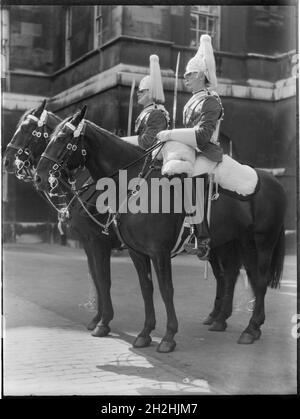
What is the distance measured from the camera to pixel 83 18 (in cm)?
594

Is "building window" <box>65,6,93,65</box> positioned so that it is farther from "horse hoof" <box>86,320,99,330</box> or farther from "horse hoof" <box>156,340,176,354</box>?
"horse hoof" <box>156,340,176,354</box>

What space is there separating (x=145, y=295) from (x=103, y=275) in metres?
0.67

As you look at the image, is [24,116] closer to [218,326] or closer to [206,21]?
[206,21]

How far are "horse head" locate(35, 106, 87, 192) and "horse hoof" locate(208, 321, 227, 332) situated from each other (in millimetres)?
2102

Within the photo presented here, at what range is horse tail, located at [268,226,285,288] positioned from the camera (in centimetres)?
544

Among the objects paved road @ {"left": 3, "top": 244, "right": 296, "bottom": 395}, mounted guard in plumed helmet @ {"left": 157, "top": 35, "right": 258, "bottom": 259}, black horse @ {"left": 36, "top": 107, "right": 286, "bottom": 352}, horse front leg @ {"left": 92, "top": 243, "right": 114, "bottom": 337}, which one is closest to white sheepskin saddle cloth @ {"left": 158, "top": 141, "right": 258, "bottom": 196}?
mounted guard in plumed helmet @ {"left": 157, "top": 35, "right": 258, "bottom": 259}

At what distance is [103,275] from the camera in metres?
5.74

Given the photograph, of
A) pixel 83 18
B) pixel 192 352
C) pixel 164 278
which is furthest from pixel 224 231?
pixel 83 18

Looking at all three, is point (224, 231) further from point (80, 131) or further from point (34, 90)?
point (34, 90)

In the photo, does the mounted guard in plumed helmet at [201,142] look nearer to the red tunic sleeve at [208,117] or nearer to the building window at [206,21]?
the red tunic sleeve at [208,117]

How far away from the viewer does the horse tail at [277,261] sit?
5438mm

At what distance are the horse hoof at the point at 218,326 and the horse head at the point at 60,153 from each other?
6.90ft

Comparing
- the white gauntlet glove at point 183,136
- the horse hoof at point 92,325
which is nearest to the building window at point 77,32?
the white gauntlet glove at point 183,136

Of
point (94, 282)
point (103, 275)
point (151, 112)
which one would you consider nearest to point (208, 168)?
point (151, 112)
